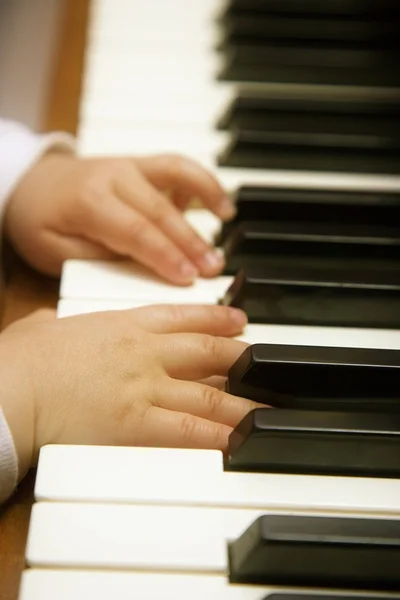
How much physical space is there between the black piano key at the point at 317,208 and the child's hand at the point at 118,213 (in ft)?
0.08

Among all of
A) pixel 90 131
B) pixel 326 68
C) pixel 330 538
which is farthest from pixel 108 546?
pixel 326 68

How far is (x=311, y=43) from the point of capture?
1.12 meters

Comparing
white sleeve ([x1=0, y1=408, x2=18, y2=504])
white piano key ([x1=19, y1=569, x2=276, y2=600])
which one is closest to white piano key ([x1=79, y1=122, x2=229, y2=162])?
white sleeve ([x1=0, y1=408, x2=18, y2=504])

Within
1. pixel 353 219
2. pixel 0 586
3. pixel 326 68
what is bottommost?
pixel 0 586

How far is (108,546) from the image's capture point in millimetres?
559

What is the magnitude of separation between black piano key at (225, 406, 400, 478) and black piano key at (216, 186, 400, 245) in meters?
0.32

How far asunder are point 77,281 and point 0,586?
13.1 inches

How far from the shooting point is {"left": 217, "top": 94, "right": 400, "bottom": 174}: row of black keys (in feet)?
3.18

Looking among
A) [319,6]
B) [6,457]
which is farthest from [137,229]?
[319,6]

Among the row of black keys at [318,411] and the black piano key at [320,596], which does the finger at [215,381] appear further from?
the black piano key at [320,596]

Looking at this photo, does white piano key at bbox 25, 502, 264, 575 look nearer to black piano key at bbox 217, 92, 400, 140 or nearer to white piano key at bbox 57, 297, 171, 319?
white piano key at bbox 57, 297, 171, 319

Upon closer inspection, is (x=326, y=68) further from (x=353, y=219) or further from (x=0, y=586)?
(x=0, y=586)

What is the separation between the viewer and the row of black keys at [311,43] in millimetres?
1074

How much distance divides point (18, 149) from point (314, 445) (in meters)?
0.59
